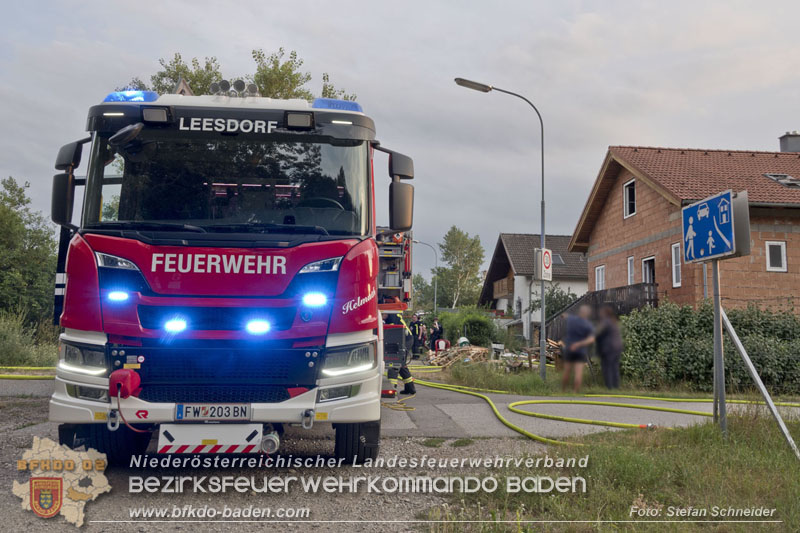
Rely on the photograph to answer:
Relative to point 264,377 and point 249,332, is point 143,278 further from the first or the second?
point 264,377

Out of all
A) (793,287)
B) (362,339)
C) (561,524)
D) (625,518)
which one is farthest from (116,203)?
(793,287)

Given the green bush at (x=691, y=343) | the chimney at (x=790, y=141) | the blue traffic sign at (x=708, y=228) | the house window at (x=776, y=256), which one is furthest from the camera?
the chimney at (x=790, y=141)

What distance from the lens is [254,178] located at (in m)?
5.34

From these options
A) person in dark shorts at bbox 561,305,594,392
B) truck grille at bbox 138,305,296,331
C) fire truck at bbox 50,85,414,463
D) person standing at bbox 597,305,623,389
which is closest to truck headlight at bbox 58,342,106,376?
fire truck at bbox 50,85,414,463

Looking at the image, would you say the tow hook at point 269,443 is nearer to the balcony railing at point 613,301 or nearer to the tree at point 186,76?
the balcony railing at point 613,301

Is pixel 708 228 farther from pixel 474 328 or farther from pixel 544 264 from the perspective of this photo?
pixel 474 328

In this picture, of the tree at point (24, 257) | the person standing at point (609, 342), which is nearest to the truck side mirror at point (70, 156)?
the person standing at point (609, 342)

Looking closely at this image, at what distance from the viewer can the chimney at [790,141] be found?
26062 millimetres

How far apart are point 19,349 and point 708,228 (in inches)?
627

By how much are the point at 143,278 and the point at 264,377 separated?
1199 mm

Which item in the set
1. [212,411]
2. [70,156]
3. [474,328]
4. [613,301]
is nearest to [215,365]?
[212,411]

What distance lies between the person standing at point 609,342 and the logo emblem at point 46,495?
452cm

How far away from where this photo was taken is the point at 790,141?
86.0 feet

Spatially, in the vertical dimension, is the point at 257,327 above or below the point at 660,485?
above
